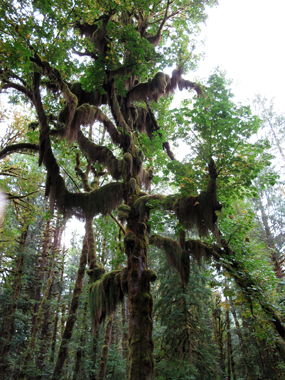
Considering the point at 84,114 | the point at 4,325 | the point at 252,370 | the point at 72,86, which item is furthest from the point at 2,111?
the point at 252,370

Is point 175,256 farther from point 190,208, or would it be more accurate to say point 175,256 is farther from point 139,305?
point 139,305

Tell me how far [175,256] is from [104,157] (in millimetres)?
3728

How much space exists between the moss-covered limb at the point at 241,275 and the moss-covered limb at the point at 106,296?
93.2 inches

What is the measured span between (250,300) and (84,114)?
659cm

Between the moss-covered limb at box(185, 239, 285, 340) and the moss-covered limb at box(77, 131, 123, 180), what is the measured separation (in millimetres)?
3126

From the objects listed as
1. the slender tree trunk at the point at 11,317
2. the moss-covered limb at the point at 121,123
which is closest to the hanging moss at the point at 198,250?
the moss-covered limb at the point at 121,123

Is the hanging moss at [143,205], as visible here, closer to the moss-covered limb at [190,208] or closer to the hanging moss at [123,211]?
the moss-covered limb at [190,208]

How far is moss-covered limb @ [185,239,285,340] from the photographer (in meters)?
5.03

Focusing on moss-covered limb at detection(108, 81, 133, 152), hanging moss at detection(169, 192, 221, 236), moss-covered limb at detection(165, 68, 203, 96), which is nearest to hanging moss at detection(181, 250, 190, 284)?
hanging moss at detection(169, 192, 221, 236)

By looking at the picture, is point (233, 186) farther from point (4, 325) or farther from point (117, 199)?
point (4, 325)

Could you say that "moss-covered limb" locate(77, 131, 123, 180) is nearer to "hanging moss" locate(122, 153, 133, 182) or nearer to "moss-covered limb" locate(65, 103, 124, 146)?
"hanging moss" locate(122, 153, 133, 182)

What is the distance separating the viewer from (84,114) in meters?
6.93

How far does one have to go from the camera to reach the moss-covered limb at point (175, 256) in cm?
664

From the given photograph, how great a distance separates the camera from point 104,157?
24.0 feet
